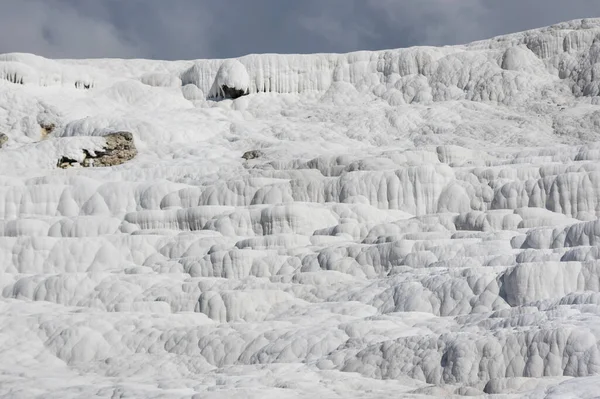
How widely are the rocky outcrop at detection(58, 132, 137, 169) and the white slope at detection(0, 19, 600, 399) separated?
0.34 meters

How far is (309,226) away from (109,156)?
12.2 m

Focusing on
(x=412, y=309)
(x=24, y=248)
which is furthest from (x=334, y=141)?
(x=412, y=309)

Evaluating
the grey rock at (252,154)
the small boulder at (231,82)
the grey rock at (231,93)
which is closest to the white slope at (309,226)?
the small boulder at (231,82)

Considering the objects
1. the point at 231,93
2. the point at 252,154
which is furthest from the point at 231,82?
the point at 252,154

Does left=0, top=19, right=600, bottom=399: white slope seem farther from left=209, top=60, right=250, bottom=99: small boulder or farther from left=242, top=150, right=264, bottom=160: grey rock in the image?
left=242, top=150, right=264, bottom=160: grey rock

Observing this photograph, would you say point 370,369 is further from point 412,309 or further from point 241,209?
point 241,209

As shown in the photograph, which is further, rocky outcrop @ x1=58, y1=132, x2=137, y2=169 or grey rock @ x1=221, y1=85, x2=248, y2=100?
grey rock @ x1=221, y1=85, x2=248, y2=100

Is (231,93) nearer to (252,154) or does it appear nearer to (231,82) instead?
(231,82)

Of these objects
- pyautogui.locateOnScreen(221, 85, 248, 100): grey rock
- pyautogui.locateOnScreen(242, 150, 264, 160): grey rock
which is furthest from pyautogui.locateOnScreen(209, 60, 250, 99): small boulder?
pyautogui.locateOnScreen(242, 150, 264, 160): grey rock

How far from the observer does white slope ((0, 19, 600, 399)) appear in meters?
15.5

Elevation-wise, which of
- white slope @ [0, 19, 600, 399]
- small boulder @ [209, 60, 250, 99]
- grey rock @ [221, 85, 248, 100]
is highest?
small boulder @ [209, 60, 250, 99]

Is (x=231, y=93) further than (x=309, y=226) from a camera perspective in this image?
Yes

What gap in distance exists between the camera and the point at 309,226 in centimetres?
2608

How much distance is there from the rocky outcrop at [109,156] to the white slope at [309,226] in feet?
1.13
